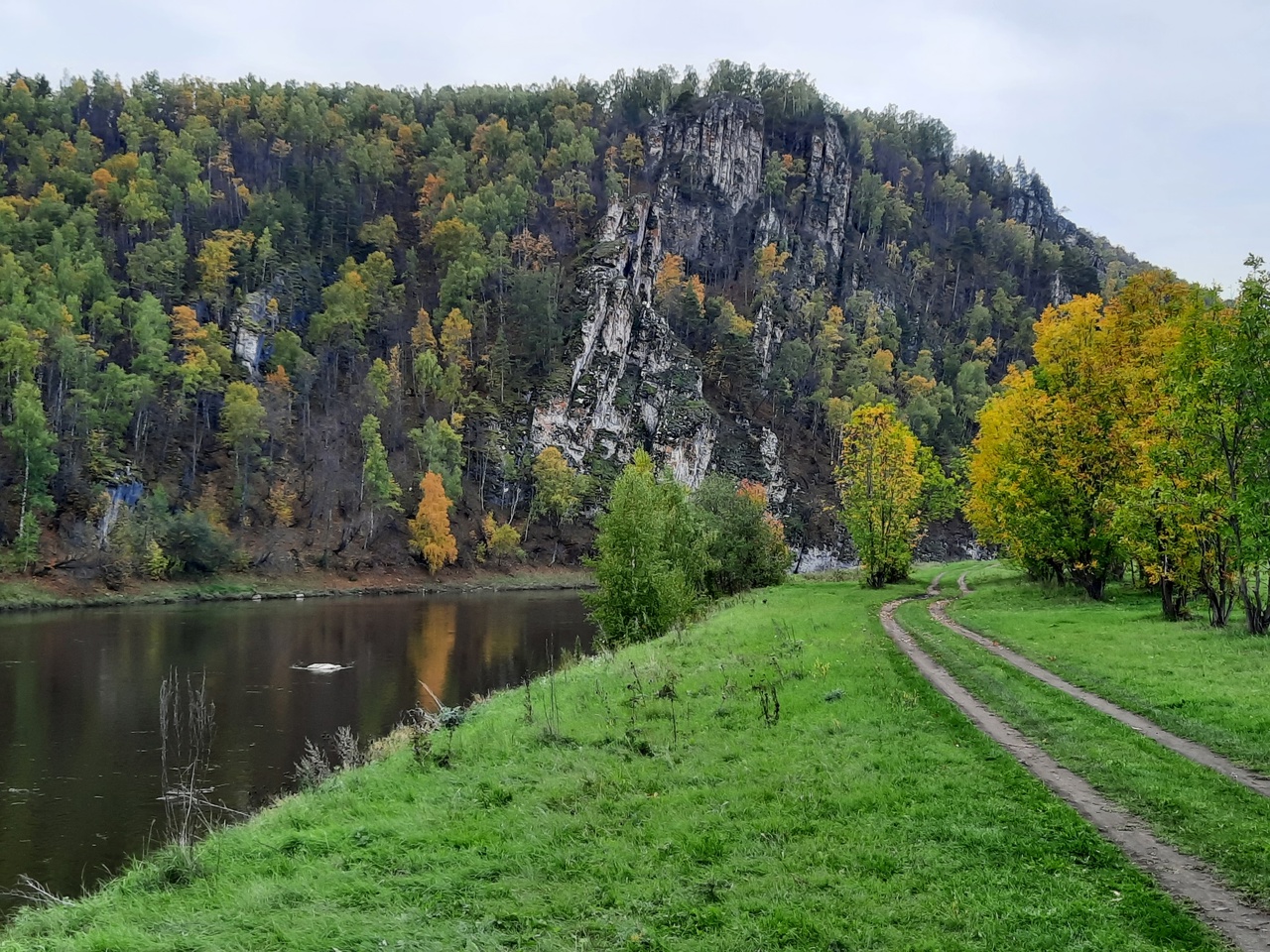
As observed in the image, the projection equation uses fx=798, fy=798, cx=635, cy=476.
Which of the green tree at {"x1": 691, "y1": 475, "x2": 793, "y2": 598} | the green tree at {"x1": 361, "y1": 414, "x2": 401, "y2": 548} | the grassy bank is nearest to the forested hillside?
the green tree at {"x1": 361, "y1": 414, "x2": 401, "y2": 548}

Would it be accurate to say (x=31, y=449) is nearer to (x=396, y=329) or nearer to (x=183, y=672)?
(x=183, y=672)

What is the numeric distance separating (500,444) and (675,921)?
388 ft

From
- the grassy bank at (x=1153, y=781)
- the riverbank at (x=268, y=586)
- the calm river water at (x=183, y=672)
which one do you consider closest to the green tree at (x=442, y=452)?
the riverbank at (x=268, y=586)

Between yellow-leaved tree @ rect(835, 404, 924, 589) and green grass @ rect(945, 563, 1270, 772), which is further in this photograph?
yellow-leaved tree @ rect(835, 404, 924, 589)

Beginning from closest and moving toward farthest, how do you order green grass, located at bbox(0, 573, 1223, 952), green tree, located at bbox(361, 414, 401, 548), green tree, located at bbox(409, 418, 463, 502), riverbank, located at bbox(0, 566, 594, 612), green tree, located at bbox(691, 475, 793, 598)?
green grass, located at bbox(0, 573, 1223, 952)
green tree, located at bbox(691, 475, 793, 598)
riverbank, located at bbox(0, 566, 594, 612)
green tree, located at bbox(361, 414, 401, 548)
green tree, located at bbox(409, 418, 463, 502)

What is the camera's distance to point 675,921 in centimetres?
818

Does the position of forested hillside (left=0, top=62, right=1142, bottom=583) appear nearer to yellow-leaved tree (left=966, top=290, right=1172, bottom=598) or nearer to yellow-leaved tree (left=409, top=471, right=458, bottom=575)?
yellow-leaved tree (left=409, top=471, right=458, bottom=575)

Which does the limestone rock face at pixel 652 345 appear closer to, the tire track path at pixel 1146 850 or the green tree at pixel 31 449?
the green tree at pixel 31 449

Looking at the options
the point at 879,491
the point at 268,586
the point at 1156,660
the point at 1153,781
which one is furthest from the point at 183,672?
the point at 268,586

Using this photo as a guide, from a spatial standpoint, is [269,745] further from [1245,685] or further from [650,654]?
[1245,685]

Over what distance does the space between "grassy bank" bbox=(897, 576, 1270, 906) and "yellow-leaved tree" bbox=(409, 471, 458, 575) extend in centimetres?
8889

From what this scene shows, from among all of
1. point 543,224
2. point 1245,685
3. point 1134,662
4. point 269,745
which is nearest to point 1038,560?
point 1134,662

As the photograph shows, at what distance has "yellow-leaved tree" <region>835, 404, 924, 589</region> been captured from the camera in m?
45.3

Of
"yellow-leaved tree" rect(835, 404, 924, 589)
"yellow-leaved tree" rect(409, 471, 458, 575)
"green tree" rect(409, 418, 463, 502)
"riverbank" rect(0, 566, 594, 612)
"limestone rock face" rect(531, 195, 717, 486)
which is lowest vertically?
"riverbank" rect(0, 566, 594, 612)
